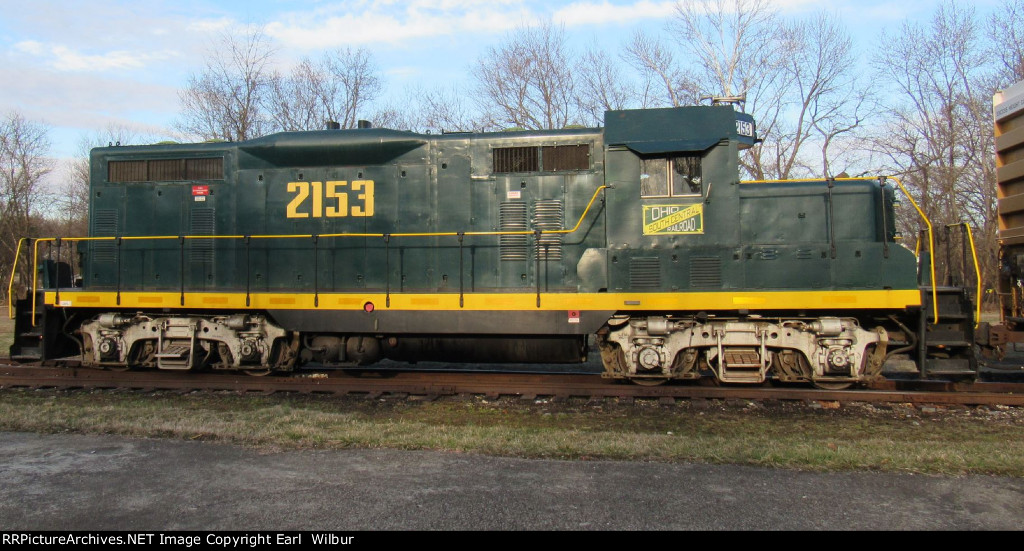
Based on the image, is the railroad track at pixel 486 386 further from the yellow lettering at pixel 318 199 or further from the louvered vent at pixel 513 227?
the yellow lettering at pixel 318 199

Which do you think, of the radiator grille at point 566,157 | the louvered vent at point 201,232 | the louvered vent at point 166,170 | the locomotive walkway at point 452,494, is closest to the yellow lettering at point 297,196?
the louvered vent at point 166,170

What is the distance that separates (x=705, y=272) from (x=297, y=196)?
5626mm

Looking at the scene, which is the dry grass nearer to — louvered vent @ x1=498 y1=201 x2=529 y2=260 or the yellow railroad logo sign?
louvered vent @ x1=498 y1=201 x2=529 y2=260

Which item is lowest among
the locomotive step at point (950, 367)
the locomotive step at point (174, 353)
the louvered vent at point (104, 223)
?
the locomotive step at point (950, 367)

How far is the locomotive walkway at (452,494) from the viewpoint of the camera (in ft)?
12.8

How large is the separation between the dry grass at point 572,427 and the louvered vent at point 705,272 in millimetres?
1495

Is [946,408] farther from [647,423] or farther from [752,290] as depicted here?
[647,423]

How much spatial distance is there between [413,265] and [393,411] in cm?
207

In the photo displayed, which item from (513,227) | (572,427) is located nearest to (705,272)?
(513,227)

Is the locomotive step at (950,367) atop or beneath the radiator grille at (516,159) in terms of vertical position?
beneath

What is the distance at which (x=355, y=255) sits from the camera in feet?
28.3

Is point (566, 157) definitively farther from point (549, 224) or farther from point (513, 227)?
point (513, 227)

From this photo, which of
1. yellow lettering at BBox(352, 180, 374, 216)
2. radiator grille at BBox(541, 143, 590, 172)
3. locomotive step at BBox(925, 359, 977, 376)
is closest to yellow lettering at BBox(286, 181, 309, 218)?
yellow lettering at BBox(352, 180, 374, 216)
